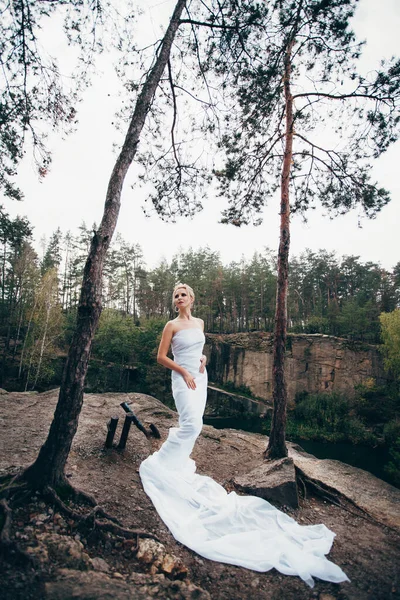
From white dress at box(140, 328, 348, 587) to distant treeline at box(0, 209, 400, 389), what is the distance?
2545cm

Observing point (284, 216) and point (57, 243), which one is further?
point (57, 243)

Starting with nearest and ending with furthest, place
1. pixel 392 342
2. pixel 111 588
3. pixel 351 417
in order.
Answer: pixel 111 588
pixel 351 417
pixel 392 342

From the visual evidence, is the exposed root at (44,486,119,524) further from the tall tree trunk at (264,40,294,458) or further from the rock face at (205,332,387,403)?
the rock face at (205,332,387,403)

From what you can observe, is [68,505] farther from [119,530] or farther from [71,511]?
[119,530]

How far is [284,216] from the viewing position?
6277mm

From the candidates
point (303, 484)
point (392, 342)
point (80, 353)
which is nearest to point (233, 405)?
point (392, 342)

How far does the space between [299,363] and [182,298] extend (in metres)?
25.9

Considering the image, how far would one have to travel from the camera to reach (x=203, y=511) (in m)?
3.09

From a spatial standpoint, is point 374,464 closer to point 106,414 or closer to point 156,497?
point 106,414

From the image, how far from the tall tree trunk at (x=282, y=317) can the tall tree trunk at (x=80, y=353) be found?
3.89 metres

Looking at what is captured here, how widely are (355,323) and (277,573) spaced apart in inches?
1206

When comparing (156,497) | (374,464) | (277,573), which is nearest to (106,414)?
(156,497)

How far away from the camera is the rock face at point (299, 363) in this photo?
985 inches

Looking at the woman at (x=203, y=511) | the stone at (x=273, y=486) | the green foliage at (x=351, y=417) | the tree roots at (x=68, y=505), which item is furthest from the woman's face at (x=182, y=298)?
the green foliage at (x=351, y=417)
